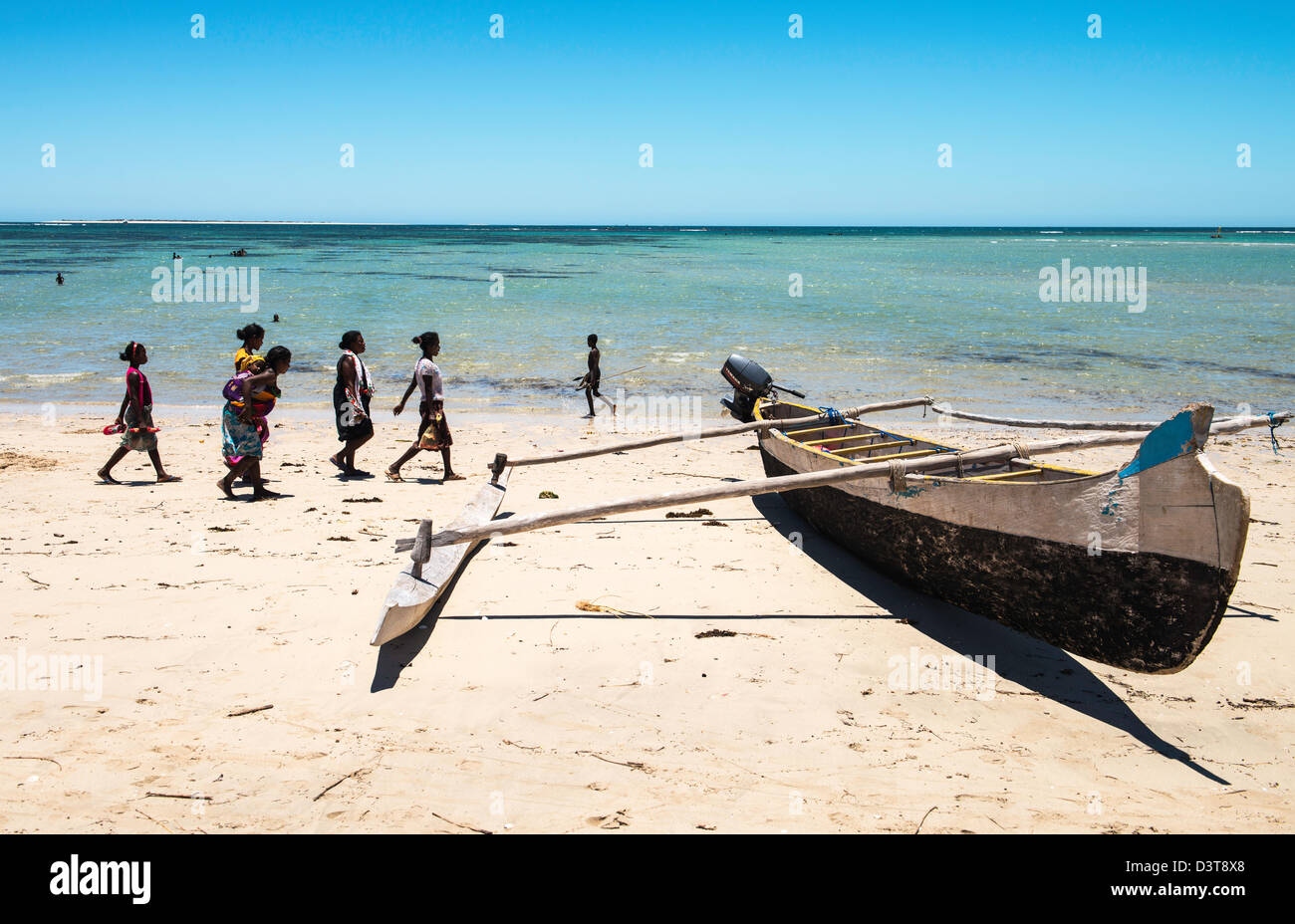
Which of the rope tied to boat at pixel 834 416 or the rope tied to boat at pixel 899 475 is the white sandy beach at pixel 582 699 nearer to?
the rope tied to boat at pixel 899 475

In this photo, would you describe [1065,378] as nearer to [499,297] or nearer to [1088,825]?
[1088,825]

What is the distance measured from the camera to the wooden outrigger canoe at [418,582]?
4516 millimetres

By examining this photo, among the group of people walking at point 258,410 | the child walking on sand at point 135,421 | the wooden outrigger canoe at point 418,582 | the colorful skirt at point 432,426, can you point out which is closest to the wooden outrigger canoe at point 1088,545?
the wooden outrigger canoe at point 418,582

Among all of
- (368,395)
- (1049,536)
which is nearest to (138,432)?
(368,395)

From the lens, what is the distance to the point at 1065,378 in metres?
15.6

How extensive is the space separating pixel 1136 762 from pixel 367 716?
12.3 ft

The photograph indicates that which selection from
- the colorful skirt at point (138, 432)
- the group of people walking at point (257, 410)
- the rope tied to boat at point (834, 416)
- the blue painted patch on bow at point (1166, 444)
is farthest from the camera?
the rope tied to boat at point (834, 416)

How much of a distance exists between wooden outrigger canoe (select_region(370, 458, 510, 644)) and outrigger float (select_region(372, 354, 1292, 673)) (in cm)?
1

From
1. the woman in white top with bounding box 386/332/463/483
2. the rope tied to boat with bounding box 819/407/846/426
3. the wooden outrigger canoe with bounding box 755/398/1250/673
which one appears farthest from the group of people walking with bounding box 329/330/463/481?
the wooden outrigger canoe with bounding box 755/398/1250/673

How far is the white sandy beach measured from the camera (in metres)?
3.47

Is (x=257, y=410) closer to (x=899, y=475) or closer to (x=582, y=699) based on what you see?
(x=582, y=699)

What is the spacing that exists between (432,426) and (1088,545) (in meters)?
5.88

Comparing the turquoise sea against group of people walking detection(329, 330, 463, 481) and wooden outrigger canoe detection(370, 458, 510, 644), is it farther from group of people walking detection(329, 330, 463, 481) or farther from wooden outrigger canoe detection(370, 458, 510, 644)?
wooden outrigger canoe detection(370, 458, 510, 644)

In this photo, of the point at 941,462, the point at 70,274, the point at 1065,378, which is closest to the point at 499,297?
the point at 1065,378
